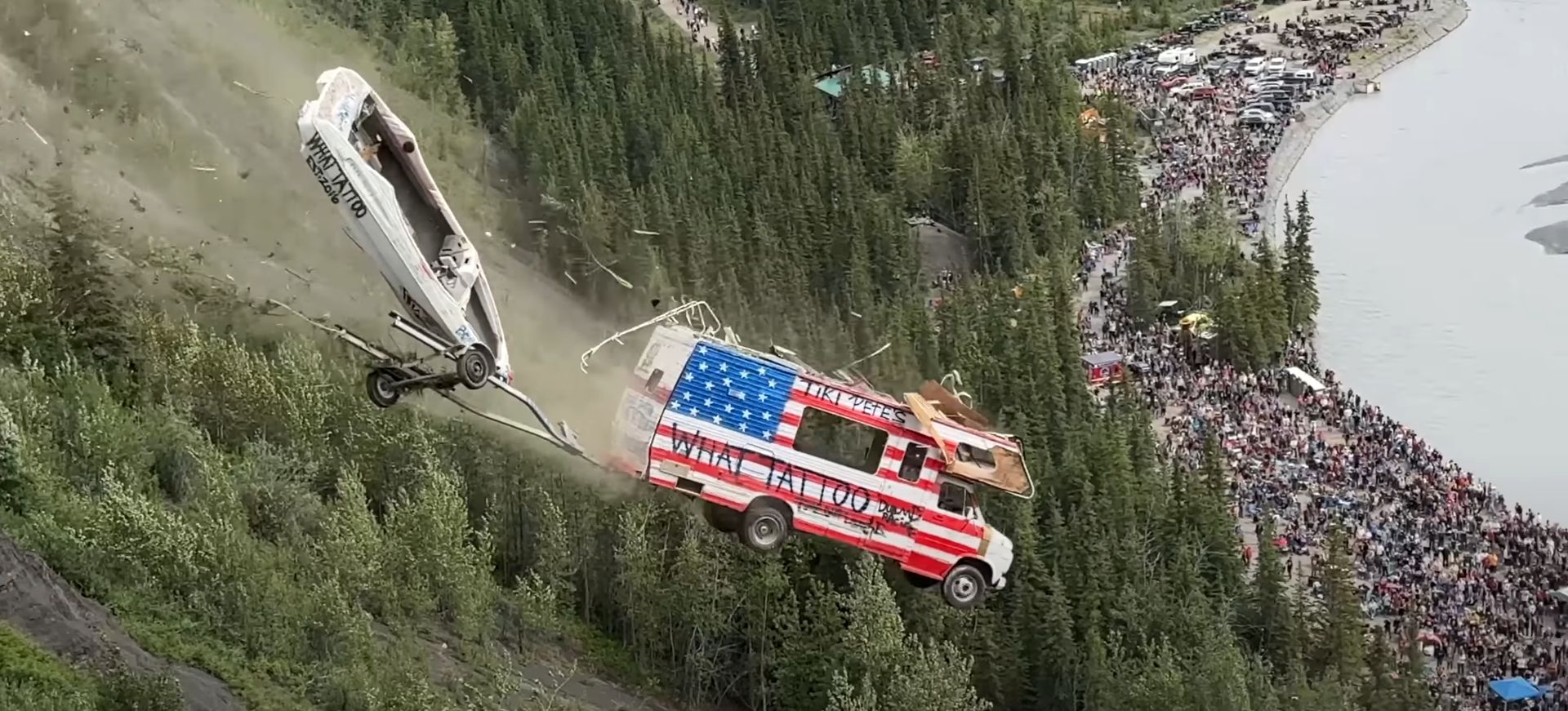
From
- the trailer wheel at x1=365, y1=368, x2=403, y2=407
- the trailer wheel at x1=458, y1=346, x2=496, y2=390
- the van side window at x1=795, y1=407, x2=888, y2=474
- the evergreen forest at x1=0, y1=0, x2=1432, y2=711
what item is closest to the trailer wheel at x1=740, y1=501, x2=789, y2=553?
the van side window at x1=795, y1=407, x2=888, y2=474

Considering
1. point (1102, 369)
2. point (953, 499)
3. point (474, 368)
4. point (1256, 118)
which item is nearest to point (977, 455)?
point (953, 499)

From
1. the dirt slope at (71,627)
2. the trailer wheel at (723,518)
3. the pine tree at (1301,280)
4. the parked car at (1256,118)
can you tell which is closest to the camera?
the trailer wheel at (723,518)

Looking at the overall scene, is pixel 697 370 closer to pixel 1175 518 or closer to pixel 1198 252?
pixel 1175 518

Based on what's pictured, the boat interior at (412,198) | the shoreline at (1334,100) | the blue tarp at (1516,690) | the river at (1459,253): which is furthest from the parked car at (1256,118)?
the boat interior at (412,198)

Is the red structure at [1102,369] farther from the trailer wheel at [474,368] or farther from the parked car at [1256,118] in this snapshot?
the trailer wheel at [474,368]

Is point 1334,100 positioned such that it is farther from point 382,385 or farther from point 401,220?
point 401,220

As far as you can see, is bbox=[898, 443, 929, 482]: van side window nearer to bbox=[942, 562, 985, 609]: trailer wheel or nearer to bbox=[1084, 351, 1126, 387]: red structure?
bbox=[942, 562, 985, 609]: trailer wheel
